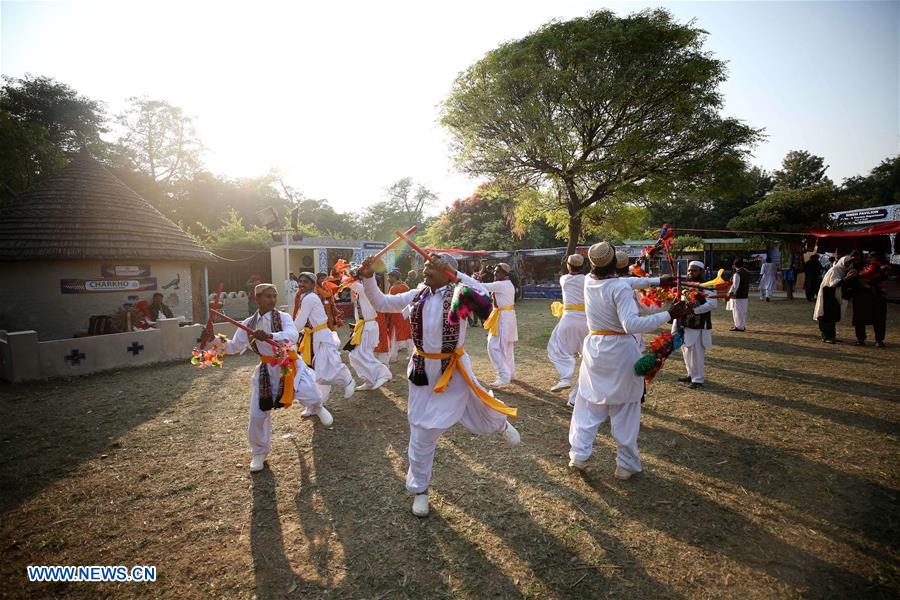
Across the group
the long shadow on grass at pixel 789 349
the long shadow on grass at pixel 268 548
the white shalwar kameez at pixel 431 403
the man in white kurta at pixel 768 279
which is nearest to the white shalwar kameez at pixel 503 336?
the white shalwar kameez at pixel 431 403

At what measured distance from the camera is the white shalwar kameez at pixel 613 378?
391cm

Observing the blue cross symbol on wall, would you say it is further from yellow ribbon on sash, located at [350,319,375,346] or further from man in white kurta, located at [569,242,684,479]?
man in white kurta, located at [569,242,684,479]

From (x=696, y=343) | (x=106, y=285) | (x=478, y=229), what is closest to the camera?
(x=696, y=343)

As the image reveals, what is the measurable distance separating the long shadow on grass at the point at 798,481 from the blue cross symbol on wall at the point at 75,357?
35.7ft

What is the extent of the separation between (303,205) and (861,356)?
5180 centimetres

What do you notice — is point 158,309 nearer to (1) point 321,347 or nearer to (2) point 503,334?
(1) point 321,347

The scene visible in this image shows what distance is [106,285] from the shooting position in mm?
11547

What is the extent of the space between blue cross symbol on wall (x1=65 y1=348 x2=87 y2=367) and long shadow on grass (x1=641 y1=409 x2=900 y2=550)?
10.9 meters

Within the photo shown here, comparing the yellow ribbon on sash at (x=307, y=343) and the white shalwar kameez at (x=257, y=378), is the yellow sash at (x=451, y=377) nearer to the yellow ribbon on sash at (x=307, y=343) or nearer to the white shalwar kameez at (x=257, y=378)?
the white shalwar kameez at (x=257, y=378)

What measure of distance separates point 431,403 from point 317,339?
3.30 m

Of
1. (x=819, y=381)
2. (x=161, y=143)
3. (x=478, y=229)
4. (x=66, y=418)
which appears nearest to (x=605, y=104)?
(x=819, y=381)

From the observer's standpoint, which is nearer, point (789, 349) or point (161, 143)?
point (789, 349)

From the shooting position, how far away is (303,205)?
167 ft

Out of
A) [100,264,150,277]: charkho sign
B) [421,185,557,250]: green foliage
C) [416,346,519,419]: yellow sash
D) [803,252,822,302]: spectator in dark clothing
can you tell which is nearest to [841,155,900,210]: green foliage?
[803,252,822,302]: spectator in dark clothing
